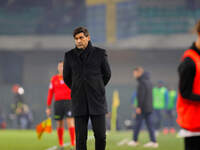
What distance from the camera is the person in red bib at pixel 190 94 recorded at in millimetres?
4840

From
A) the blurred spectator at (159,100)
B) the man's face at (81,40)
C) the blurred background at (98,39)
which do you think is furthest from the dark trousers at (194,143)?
the blurred background at (98,39)

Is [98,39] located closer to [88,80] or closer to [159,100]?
[159,100]

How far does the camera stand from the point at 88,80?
22.6 ft

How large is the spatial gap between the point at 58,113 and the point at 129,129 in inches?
549

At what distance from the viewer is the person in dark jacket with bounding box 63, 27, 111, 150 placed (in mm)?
6871

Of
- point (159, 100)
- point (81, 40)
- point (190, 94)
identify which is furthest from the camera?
point (159, 100)

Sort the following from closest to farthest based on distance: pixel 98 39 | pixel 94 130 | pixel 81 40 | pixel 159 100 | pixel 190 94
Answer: pixel 190 94 < pixel 81 40 < pixel 94 130 < pixel 159 100 < pixel 98 39

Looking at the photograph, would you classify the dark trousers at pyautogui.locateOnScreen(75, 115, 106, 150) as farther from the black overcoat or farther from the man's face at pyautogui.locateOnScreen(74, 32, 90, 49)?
the man's face at pyautogui.locateOnScreen(74, 32, 90, 49)

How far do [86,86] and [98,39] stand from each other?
30239mm

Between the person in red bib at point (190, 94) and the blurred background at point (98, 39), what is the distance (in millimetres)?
25456

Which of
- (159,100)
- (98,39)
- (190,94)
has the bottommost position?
(159,100)

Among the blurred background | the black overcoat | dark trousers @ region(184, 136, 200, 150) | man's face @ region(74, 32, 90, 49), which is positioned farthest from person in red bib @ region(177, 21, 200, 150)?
the blurred background

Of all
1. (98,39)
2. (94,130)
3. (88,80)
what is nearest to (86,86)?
(88,80)

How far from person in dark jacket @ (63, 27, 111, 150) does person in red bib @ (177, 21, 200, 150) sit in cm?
208
